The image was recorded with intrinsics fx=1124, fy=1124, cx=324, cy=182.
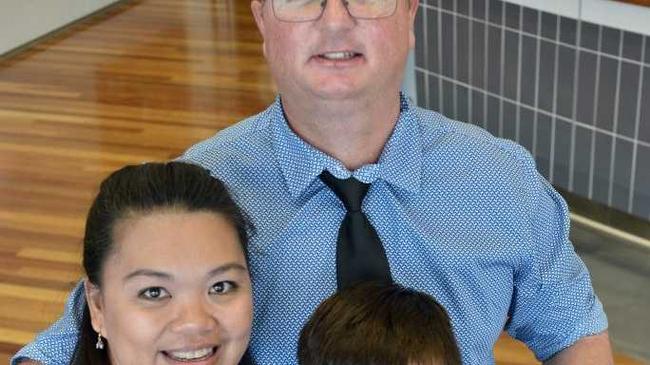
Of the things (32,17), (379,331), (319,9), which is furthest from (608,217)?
(32,17)

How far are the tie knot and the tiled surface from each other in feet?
6.87

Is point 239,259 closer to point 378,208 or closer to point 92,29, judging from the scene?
point 378,208

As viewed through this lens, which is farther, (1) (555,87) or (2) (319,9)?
(1) (555,87)

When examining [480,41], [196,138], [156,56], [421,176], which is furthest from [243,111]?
[421,176]

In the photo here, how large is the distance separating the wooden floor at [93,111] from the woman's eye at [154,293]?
1.93 m

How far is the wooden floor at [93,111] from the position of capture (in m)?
3.93

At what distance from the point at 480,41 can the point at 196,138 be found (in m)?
Answer: 1.51

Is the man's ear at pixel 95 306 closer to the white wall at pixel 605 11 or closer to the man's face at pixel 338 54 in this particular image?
the man's face at pixel 338 54

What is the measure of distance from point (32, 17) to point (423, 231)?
16.9 ft

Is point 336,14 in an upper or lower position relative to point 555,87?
upper

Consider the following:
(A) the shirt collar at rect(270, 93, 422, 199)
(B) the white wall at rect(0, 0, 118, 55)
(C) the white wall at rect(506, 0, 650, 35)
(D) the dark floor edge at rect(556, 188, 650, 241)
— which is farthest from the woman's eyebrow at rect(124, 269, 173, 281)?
(B) the white wall at rect(0, 0, 118, 55)

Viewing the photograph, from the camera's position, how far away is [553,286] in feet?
6.40

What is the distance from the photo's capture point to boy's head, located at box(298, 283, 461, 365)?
1.53 metres

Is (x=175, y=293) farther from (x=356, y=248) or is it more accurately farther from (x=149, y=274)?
(x=356, y=248)
